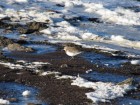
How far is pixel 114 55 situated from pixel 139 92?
4.22 meters

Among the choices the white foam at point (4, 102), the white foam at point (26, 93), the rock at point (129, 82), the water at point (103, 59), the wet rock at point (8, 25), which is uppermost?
the white foam at point (4, 102)

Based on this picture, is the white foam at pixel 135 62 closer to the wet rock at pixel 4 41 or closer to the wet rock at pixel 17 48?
the wet rock at pixel 17 48

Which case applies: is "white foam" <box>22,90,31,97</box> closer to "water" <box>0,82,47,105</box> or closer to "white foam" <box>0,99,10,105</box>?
"water" <box>0,82,47,105</box>

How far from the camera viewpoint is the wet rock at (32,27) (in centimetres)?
1959

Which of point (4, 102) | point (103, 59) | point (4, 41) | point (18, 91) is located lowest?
point (103, 59)

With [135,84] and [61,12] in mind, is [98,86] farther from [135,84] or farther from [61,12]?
[61,12]

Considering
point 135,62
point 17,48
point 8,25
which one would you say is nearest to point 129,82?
point 135,62

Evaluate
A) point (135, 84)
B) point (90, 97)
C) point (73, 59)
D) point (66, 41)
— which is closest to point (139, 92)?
point (135, 84)

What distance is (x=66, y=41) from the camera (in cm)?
1853

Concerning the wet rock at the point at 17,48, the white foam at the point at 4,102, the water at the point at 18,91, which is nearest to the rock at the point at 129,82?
the water at the point at 18,91

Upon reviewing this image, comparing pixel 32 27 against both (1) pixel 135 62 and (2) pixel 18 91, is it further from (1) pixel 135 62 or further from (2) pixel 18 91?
(2) pixel 18 91

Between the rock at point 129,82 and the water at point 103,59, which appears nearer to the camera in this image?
the rock at point 129,82

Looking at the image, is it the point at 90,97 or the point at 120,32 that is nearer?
the point at 90,97

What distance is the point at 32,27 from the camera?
20.4 metres
